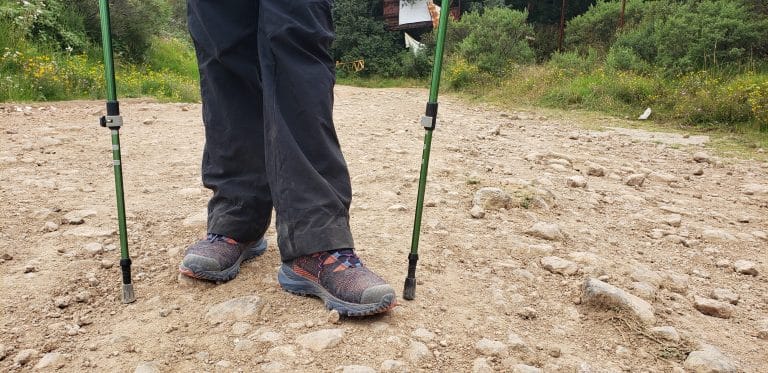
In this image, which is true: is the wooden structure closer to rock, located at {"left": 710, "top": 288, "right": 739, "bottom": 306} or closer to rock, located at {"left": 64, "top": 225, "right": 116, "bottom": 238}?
rock, located at {"left": 64, "top": 225, "right": 116, "bottom": 238}

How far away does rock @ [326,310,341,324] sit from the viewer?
1744 millimetres


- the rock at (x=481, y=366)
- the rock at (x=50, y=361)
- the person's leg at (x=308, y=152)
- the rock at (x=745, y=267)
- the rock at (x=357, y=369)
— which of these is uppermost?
the person's leg at (x=308, y=152)

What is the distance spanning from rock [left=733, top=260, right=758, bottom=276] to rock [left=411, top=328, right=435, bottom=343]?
160cm

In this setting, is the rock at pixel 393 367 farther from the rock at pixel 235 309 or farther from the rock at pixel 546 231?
the rock at pixel 546 231

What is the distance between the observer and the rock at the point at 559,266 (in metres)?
2.25

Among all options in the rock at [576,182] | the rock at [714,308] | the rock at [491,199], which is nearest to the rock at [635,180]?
the rock at [576,182]

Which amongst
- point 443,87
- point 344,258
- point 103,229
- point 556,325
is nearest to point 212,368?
point 344,258

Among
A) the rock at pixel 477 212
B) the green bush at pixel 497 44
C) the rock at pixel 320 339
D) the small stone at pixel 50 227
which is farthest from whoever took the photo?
the green bush at pixel 497 44

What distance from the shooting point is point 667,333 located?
176 centimetres

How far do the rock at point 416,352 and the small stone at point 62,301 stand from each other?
47.0 inches

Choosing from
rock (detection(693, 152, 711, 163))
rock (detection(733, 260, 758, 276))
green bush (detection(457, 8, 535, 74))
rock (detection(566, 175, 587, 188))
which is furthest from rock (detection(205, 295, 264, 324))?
green bush (detection(457, 8, 535, 74))

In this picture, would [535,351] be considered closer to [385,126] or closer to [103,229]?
[103,229]

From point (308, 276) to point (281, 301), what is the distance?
0.13 meters

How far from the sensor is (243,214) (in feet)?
A: 6.85
